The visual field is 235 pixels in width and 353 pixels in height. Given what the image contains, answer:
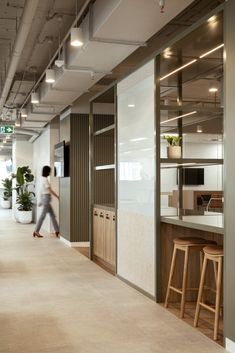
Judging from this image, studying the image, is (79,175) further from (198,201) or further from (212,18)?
(212,18)

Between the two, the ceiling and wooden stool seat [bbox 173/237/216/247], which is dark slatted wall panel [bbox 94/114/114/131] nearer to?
the ceiling

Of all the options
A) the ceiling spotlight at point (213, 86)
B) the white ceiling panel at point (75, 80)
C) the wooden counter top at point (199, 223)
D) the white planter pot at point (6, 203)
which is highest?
the ceiling spotlight at point (213, 86)

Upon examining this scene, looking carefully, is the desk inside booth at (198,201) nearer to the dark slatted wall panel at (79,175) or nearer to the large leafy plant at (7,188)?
the dark slatted wall panel at (79,175)

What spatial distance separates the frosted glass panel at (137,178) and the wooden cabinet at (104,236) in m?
0.54

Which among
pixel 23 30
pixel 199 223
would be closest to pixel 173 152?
pixel 199 223

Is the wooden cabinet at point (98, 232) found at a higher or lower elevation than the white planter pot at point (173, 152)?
lower

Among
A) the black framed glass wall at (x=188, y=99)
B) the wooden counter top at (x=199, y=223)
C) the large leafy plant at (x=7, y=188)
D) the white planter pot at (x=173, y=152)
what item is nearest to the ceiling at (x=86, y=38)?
the black framed glass wall at (x=188, y=99)

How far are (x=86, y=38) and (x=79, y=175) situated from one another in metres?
5.39

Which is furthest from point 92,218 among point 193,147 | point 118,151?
point 193,147

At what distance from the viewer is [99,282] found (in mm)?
6695

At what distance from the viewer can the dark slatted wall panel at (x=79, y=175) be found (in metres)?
10.6

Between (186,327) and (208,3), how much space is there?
3.96 m

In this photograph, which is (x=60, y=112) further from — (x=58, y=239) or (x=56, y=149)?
(x=58, y=239)

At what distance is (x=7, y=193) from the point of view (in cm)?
2448
